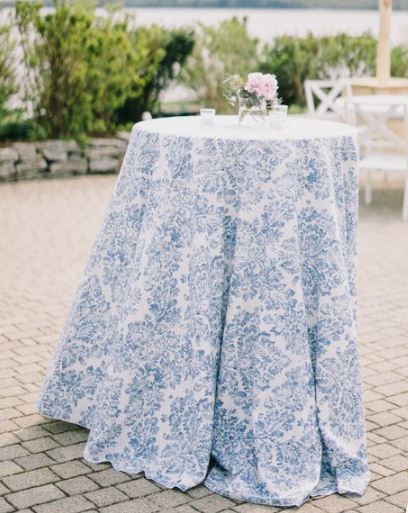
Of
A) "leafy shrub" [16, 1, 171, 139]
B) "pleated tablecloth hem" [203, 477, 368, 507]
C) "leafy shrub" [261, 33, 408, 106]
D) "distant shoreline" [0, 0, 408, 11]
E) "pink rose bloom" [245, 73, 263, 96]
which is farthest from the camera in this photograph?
"distant shoreline" [0, 0, 408, 11]

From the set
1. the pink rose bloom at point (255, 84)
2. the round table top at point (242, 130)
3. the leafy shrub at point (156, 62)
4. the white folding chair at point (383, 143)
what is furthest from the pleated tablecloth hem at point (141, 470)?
the leafy shrub at point (156, 62)

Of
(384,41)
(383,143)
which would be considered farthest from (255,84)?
(384,41)

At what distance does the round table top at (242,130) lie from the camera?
3.71 metres

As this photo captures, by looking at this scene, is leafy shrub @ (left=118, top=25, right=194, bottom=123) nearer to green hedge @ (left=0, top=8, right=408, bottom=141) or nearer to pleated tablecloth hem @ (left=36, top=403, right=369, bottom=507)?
green hedge @ (left=0, top=8, right=408, bottom=141)

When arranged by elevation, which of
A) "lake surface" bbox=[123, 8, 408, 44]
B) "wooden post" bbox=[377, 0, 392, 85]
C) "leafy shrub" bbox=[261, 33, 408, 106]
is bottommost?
"lake surface" bbox=[123, 8, 408, 44]

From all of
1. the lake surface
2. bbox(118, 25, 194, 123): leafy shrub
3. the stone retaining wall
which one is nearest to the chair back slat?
the stone retaining wall

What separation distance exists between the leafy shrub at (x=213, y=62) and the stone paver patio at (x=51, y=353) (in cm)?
333

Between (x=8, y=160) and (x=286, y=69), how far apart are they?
442cm

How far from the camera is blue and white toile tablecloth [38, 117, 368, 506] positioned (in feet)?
11.9

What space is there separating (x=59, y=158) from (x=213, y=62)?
2.84m

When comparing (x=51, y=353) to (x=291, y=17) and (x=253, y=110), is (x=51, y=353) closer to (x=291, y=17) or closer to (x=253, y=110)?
(x=253, y=110)

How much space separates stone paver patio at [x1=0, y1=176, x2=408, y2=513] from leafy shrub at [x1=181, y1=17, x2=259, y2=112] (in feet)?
10.9

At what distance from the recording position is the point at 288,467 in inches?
143

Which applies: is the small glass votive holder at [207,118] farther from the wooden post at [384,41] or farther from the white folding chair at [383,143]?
the wooden post at [384,41]
